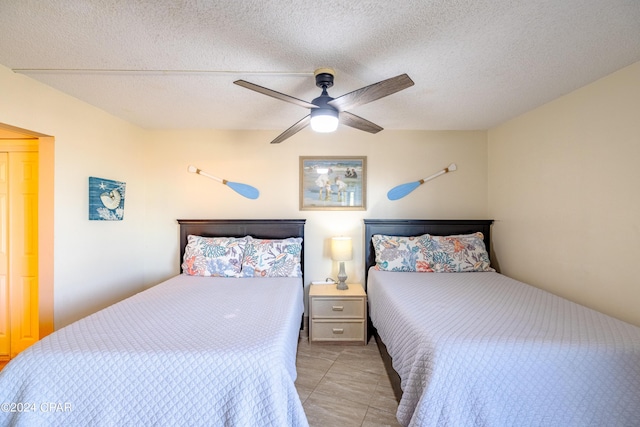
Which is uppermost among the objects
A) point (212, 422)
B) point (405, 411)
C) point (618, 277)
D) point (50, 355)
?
point (618, 277)

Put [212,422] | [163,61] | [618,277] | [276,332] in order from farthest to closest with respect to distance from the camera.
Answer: [618,277]
[163,61]
[276,332]
[212,422]

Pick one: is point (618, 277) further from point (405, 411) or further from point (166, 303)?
point (166, 303)

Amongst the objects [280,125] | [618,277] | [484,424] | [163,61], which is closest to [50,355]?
[163,61]

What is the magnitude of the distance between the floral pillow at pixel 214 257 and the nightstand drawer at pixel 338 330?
3.10 ft

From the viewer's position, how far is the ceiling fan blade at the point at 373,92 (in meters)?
1.40

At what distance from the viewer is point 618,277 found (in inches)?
72.7

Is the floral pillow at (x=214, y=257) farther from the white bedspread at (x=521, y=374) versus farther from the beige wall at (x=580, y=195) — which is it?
the beige wall at (x=580, y=195)

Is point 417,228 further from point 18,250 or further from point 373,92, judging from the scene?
point 18,250

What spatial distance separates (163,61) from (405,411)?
247cm

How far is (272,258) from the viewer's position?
2.78 metres

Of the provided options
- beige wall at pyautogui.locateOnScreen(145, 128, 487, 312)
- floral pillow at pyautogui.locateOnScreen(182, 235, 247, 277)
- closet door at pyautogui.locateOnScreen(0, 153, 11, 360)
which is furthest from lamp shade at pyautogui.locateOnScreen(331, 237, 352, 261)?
closet door at pyautogui.locateOnScreen(0, 153, 11, 360)

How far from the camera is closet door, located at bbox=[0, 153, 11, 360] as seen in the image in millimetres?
2336

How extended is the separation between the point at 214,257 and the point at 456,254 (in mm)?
2492

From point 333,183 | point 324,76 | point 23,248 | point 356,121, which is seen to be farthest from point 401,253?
point 23,248
